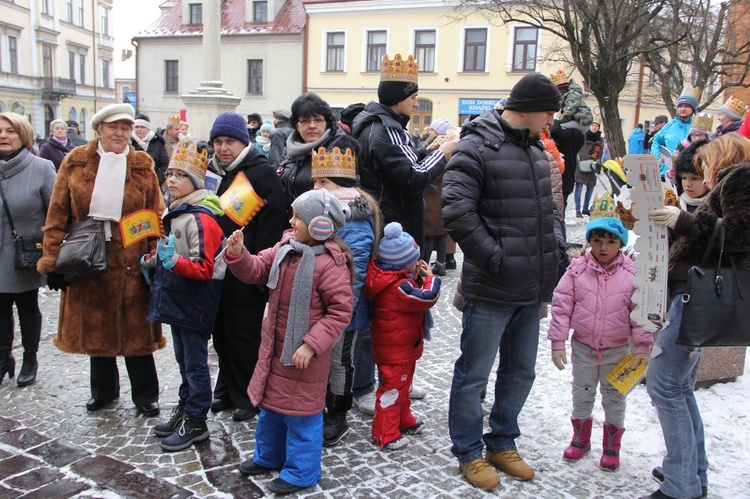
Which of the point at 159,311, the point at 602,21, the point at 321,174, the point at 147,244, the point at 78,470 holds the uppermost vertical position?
the point at 602,21

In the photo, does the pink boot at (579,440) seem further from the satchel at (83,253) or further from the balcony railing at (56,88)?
the balcony railing at (56,88)

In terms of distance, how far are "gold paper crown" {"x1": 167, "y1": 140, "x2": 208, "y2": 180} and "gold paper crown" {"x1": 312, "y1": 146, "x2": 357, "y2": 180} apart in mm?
679

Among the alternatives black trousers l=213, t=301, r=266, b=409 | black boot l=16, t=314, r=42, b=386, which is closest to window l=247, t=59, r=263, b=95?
black boot l=16, t=314, r=42, b=386

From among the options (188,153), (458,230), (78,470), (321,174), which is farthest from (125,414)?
(458,230)

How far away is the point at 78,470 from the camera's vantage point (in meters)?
3.61

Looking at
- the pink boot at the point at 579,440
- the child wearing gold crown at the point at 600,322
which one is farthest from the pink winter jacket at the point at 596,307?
the pink boot at the point at 579,440

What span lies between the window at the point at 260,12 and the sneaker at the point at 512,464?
35041 millimetres

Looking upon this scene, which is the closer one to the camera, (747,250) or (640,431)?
(747,250)

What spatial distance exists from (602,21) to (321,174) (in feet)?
38.8

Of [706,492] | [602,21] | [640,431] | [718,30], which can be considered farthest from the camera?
[718,30]

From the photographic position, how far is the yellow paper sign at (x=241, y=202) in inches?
159

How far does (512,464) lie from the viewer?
3.66 metres

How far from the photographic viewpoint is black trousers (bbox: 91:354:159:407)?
433 centimetres

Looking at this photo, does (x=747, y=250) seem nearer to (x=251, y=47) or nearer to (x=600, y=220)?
(x=600, y=220)
